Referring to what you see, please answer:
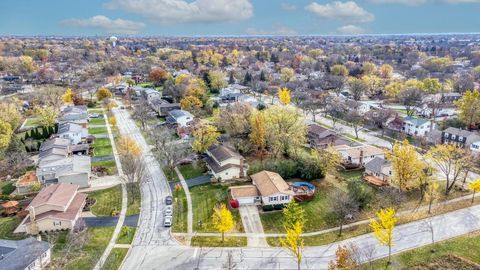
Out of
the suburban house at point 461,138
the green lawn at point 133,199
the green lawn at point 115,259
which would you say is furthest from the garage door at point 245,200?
the suburban house at point 461,138

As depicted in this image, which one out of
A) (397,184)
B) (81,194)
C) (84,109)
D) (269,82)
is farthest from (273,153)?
(269,82)

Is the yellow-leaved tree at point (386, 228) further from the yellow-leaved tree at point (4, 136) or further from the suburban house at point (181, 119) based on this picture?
the yellow-leaved tree at point (4, 136)

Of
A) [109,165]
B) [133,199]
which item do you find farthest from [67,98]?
[133,199]

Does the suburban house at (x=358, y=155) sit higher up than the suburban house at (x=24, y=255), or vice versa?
the suburban house at (x=358, y=155)

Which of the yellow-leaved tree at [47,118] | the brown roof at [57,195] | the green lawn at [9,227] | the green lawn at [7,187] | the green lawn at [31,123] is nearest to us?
the green lawn at [9,227]

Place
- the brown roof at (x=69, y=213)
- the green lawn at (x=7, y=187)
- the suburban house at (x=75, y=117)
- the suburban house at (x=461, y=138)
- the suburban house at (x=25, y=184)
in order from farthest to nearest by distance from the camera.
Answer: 1. the suburban house at (x=75, y=117)
2. the suburban house at (x=461, y=138)
3. the green lawn at (x=7, y=187)
4. the suburban house at (x=25, y=184)
5. the brown roof at (x=69, y=213)

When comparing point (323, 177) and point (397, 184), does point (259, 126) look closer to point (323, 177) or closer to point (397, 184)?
point (323, 177)

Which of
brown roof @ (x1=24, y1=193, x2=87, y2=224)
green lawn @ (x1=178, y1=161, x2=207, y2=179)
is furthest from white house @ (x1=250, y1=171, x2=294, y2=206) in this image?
brown roof @ (x1=24, y1=193, x2=87, y2=224)

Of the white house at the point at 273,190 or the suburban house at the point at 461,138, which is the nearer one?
the white house at the point at 273,190
